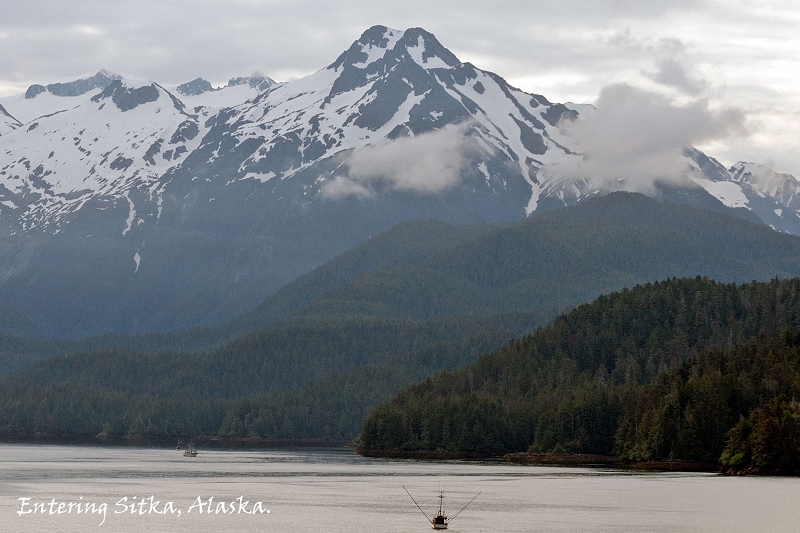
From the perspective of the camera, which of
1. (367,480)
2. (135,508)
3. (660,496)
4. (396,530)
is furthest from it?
(367,480)

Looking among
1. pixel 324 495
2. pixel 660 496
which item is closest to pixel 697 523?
pixel 660 496

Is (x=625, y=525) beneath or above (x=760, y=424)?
beneath

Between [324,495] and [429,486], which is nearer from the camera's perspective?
[324,495]

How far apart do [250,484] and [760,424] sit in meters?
62.0

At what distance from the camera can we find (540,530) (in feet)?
423

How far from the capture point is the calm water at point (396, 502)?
131m

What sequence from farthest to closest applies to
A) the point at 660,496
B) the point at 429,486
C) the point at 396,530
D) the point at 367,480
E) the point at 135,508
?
1. the point at 367,480
2. the point at 429,486
3. the point at 660,496
4. the point at 135,508
5. the point at 396,530

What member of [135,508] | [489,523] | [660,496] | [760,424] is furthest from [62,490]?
[760,424]

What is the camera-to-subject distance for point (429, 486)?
17525cm

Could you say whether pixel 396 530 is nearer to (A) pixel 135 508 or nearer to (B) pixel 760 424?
(A) pixel 135 508

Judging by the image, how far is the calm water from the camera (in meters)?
131

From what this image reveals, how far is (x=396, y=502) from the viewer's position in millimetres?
154375

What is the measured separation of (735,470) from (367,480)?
46.9 meters

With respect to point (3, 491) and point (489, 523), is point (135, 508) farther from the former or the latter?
point (489, 523)
